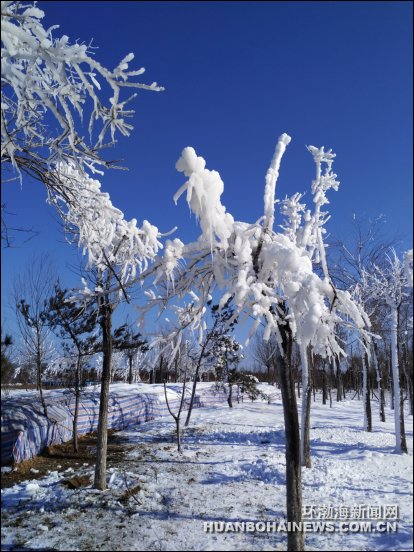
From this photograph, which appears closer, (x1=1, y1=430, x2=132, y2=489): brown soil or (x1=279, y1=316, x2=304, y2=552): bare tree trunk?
(x1=279, y1=316, x2=304, y2=552): bare tree trunk

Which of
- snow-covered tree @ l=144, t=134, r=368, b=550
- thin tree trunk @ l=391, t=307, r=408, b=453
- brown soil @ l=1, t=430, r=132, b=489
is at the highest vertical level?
snow-covered tree @ l=144, t=134, r=368, b=550

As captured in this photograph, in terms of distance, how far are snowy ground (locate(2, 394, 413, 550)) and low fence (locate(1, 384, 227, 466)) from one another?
1438mm

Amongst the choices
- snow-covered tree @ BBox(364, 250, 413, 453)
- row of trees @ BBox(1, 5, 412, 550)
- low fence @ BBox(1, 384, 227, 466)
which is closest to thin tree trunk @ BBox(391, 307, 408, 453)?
snow-covered tree @ BBox(364, 250, 413, 453)

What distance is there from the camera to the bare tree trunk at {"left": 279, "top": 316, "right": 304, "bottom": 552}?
12.9 ft

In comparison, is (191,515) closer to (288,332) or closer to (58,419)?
(288,332)

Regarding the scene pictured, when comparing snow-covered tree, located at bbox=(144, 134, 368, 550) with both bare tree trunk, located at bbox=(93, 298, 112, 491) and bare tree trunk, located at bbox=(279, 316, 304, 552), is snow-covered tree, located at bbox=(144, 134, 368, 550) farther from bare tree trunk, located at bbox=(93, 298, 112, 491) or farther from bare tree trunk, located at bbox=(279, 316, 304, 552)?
bare tree trunk, located at bbox=(93, 298, 112, 491)

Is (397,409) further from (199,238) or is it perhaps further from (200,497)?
(199,238)

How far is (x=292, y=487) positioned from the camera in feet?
13.1

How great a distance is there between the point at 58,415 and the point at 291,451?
8.73m

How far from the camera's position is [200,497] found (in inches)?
256

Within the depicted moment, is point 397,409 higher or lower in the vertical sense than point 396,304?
lower

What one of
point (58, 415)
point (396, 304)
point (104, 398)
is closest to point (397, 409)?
point (396, 304)

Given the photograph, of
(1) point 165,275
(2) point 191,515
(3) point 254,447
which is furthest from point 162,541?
(3) point 254,447

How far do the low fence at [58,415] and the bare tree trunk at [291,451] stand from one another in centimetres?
432
